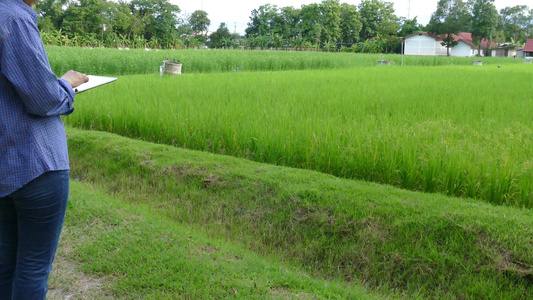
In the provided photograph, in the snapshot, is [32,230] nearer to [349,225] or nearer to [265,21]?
[349,225]

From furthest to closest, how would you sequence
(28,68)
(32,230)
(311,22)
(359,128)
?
(311,22) < (359,128) < (32,230) < (28,68)

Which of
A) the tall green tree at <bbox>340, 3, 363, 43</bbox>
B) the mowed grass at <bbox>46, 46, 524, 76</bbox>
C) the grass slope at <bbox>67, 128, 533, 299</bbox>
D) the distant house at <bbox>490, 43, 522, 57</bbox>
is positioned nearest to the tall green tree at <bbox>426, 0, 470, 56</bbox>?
the tall green tree at <bbox>340, 3, 363, 43</bbox>

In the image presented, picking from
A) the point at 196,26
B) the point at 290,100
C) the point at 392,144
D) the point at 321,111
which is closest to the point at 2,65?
the point at 392,144

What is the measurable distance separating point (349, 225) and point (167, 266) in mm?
1286

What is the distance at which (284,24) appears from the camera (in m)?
58.9

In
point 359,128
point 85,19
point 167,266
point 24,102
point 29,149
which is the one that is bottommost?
point 167,266

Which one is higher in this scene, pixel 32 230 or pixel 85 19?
pixel 85 19

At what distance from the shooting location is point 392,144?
4.02 meters

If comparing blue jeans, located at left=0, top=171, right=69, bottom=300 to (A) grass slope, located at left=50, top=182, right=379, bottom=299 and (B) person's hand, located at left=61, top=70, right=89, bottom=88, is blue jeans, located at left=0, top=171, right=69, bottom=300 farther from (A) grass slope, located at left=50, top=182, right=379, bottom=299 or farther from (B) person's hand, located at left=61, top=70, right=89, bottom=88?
Result: (A) grass slope, located at left=50, top=182, right=379, bottom=299

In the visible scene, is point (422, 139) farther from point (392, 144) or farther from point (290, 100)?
point (290, 100)

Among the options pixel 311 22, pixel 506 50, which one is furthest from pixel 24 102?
pixel 506 50

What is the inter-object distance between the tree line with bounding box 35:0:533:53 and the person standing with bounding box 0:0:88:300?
38893mm

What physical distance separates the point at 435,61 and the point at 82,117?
2994 cm

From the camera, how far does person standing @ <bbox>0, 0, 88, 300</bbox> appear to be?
136cm
